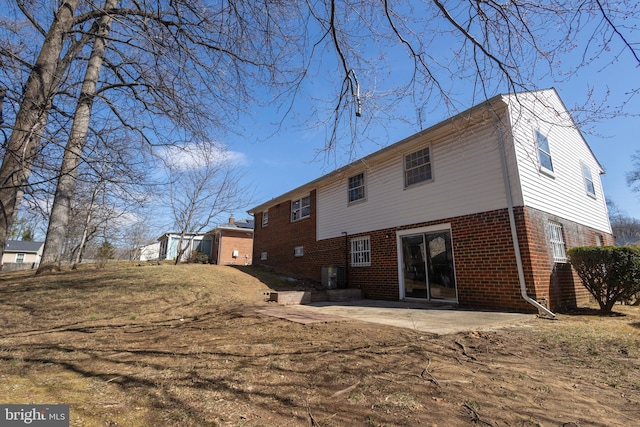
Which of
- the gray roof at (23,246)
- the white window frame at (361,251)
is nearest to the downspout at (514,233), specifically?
the white window frame at (361,251)

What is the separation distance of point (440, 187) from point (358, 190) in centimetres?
377

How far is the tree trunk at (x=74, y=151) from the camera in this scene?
4.73 meters

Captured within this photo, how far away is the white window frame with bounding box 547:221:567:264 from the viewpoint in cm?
810

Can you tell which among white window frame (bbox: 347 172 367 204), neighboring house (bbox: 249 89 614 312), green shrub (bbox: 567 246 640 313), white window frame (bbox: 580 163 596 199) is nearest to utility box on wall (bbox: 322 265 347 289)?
neighboring house (bbox: 249 89 614 312)

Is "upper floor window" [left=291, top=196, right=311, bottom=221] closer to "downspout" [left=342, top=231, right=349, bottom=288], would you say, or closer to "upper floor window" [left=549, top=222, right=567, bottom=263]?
"downspout" [left=342, top=231, right=349, bottom=288]

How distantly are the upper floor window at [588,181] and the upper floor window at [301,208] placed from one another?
427 inches

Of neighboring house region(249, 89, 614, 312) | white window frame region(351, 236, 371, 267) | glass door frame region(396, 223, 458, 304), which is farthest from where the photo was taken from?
white window frame region(351, 236, 371, 267)

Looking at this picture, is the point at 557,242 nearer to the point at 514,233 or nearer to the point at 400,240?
the point at 514,233

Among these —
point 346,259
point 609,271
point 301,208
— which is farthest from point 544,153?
point 301,208

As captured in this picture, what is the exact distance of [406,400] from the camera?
8.05 feet

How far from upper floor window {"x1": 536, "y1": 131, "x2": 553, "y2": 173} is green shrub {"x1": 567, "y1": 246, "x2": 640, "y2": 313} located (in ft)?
8.55

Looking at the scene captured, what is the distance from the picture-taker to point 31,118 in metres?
4.24

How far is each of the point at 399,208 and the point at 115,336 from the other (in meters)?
8.21

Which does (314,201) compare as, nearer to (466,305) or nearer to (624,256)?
(466,305)
